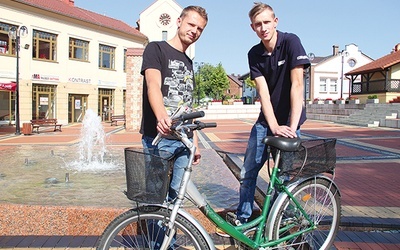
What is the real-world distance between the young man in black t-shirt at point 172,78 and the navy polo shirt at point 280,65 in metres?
0.65

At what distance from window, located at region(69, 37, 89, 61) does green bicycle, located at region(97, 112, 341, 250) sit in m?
27.5

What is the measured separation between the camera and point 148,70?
2.58 meters

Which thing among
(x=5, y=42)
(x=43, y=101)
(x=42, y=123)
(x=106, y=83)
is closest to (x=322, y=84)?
(x=106, y=83)

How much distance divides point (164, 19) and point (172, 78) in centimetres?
4364

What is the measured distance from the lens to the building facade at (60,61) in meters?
23.2

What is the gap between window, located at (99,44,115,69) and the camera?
1191 inches

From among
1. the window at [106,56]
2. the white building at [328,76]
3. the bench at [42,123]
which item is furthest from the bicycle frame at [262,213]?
the white building at [328,76]

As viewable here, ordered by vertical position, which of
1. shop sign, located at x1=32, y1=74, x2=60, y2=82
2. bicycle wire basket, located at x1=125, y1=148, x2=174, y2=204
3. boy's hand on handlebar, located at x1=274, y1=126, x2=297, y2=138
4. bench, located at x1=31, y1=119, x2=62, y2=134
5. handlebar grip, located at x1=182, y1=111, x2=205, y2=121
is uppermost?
shop sign, located at x1=32, y1=74, x2=60, y2=82

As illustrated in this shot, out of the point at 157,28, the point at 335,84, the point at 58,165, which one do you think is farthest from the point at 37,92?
the point at 335,84

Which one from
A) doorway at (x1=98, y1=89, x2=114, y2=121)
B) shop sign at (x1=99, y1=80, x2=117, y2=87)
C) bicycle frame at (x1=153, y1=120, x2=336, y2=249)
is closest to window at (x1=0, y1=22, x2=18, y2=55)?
shop sign at (x1=99, y1=80, x2=117, y2=87)

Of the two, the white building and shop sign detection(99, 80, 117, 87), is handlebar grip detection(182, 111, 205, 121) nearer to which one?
shop sign detection(99, 80, 117, 87)

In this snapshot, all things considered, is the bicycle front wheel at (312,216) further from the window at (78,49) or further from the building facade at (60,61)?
the window at (78,49)

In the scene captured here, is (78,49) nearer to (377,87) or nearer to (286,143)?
(377,87)

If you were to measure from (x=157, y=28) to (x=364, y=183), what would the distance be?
4115cm
